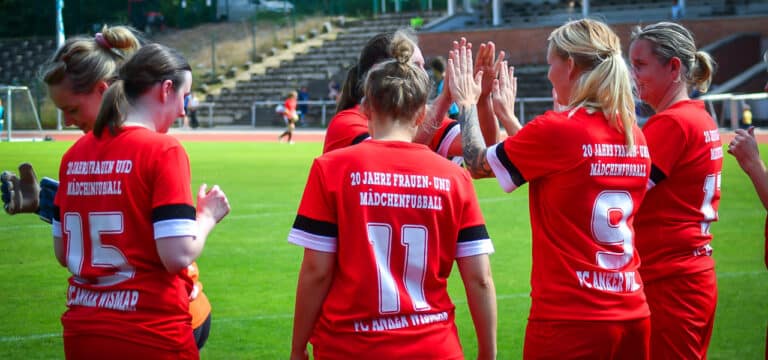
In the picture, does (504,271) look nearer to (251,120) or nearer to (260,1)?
(251,120)

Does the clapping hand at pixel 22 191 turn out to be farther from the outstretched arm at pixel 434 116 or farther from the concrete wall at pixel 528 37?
the concrete wall at pixel 528 37

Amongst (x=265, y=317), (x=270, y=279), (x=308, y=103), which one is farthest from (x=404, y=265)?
(x=308, y=103)

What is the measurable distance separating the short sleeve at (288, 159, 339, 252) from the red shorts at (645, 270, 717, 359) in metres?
1.71

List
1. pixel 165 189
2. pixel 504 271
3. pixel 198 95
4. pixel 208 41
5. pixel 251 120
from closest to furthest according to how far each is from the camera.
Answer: pixel 165 189, pixel 504 271, pixel 251 120, pixel 198 95, pixel 208 41

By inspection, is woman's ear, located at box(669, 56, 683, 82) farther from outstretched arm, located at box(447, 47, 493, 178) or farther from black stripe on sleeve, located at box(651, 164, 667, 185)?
outstretched arm, located at box(447, 47, 493, 178)

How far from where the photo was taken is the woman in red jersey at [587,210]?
4.03 meters

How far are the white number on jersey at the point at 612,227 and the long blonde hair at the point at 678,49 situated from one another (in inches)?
35.8

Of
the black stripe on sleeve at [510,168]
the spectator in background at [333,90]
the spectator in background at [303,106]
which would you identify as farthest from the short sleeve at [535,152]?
the spectator in background at [303,106]

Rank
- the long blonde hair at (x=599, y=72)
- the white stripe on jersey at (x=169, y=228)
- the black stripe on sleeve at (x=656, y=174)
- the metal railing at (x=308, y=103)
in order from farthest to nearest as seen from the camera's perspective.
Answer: the metal railing at (x=308, y=103) < the black stripe on sleeve at (x=656, y=174) < the long blonde hair at (x=599, y=72) < the white stripe on jersey at (x=169, y=228)

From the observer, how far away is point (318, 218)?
12.0 ft

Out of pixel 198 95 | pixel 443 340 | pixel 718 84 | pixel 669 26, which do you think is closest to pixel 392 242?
pixel 443 340

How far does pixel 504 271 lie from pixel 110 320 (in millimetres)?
6860

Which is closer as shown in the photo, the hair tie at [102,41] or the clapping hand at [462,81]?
the hair tie at [102,41]

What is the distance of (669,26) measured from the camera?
4.74m
